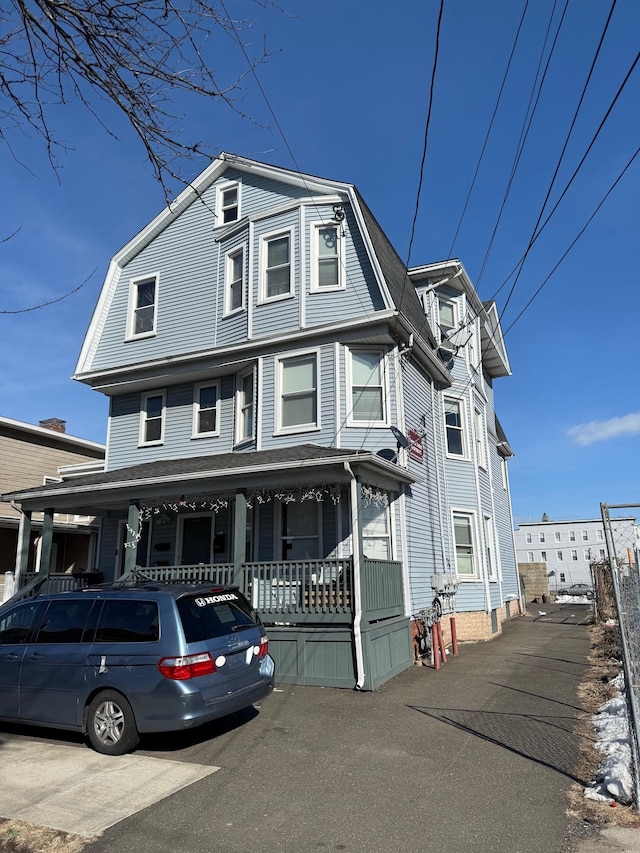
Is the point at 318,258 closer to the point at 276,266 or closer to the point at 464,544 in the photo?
the point at 276,266

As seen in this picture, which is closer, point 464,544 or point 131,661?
point 131,661

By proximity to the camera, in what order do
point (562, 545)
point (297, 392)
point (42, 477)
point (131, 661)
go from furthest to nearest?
point (562, 545) < point (42, 477) < point (297, 392) < point (131, 661)

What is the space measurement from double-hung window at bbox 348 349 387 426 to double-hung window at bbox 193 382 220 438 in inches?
142

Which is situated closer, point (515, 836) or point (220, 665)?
point (515, 836)

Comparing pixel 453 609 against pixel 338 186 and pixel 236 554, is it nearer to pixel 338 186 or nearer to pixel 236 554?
pixel 236 554

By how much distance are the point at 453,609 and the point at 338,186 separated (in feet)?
33.3

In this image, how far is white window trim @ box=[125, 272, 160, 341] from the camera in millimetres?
15883

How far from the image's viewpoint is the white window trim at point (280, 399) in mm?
13109

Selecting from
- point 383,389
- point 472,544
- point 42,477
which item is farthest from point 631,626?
point 42,477

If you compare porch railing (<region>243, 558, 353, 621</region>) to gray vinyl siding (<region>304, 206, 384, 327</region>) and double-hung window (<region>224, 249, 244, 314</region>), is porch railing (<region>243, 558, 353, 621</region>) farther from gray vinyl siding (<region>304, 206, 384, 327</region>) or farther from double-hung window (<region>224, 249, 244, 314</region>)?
double-hung window (<region>224, 249, 244, 314</region>)

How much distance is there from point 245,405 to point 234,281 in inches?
124

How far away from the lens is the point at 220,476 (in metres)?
11.5

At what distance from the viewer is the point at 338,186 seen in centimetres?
1401

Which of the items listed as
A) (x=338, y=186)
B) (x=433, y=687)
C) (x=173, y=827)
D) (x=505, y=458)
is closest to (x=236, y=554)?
(x=433, y=687)
